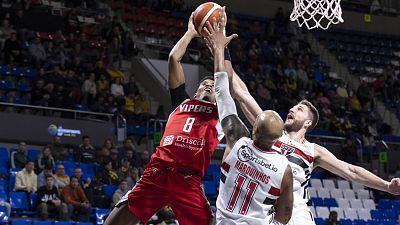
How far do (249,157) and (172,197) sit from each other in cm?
117

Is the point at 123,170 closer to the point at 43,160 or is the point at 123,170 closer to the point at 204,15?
the point at 43,160

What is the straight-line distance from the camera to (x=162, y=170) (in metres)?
6.26

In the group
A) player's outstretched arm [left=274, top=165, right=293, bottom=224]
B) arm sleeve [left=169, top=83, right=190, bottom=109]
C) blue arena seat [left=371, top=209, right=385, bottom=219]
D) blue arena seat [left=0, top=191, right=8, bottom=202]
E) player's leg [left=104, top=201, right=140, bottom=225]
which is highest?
arm sleeve [left=169, top=83, right=190, bottom=109]

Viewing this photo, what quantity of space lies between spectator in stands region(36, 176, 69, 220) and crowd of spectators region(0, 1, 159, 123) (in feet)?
11.1

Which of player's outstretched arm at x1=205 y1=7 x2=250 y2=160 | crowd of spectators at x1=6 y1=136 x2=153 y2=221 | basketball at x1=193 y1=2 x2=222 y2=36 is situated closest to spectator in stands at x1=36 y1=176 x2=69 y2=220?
crowd of spectators at x1=6 y1=136 x2=153 y2=221

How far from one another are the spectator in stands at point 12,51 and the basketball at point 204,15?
1136 cm

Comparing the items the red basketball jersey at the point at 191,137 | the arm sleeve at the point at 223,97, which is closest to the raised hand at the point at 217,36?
the arm sleeve at the point at 223,97

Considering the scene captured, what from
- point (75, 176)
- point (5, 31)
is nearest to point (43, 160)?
point (75, 176)

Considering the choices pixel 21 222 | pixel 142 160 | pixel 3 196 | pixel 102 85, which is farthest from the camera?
pixel 102 85

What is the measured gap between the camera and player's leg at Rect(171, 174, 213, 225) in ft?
20.3

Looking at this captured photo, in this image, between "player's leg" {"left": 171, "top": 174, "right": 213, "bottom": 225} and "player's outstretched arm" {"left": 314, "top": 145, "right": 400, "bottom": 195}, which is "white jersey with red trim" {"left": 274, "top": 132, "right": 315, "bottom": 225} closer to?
"player's outstretched arm" {"left": 314, "top": 145, "right": 400, "bottom": 195}

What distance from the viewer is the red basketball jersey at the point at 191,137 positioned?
6.23 metres

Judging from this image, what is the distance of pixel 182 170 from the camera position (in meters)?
6.21

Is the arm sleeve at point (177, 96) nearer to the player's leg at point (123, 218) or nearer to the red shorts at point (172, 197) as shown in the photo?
the red shorts at point (172, 197)
